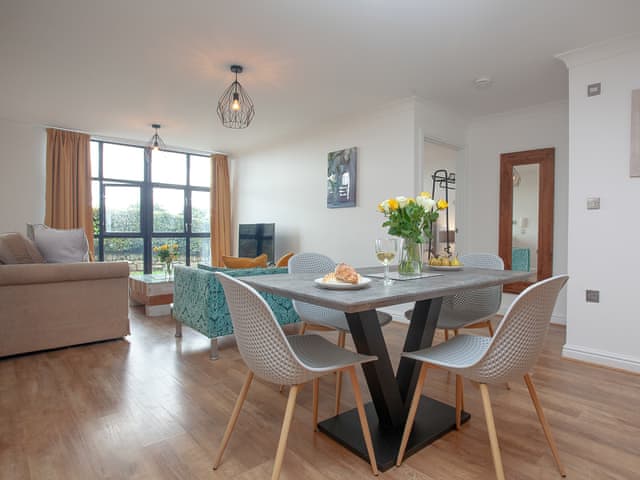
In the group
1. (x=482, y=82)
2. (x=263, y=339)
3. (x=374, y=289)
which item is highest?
(x=482, y=82)

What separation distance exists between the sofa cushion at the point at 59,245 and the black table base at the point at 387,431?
2913 mm

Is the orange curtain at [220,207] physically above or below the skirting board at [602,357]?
above

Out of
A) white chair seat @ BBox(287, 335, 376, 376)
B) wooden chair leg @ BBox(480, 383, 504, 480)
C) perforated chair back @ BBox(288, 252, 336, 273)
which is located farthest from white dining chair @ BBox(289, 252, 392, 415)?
wooden chair leg @ BBox(480, 383, 504, 480)

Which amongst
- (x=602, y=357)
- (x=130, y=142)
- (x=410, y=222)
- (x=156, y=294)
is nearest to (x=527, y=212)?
(x=602, y=357)

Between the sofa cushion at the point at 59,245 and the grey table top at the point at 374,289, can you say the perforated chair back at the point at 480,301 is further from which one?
the sofa cushion at the point at 59,245

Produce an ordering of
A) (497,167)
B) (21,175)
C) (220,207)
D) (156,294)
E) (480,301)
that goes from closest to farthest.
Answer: (480,301)
(156,294)
(497,167)
(21,175)
(220,207)

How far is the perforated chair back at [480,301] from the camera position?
2.45 meters

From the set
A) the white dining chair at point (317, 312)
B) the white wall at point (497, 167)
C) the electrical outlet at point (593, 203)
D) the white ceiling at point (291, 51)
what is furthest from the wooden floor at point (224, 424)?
the white ceiling at point (291, 51)

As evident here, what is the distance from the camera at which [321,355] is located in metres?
1.59

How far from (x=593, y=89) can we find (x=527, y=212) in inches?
67.8

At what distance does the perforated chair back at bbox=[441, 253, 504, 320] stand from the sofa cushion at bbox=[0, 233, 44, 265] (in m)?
3.31

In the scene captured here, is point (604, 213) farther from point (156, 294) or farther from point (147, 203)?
point (147, 203)

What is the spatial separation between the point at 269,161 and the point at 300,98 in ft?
7.60

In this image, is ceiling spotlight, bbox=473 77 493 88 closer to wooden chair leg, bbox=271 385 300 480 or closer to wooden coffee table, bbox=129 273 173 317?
wooden chair leg, bbox=271 385 300 480
